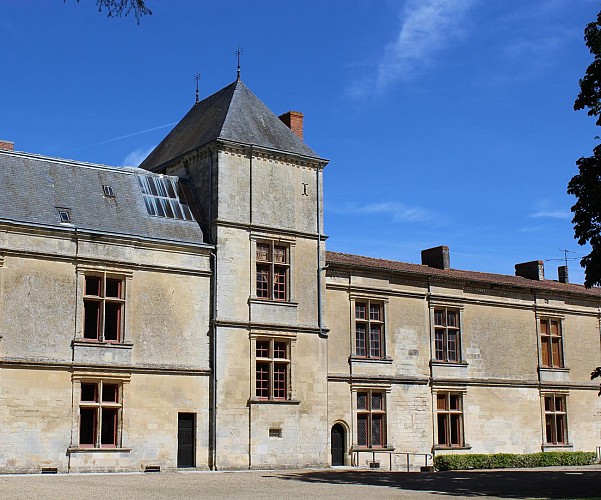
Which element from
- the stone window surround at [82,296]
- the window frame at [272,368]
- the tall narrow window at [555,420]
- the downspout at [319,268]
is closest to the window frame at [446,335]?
the tall narrow window at [555,420]

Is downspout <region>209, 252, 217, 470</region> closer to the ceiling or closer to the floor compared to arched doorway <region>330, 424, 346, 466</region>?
closer to the ceiling

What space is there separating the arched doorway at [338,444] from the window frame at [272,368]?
2.46 m

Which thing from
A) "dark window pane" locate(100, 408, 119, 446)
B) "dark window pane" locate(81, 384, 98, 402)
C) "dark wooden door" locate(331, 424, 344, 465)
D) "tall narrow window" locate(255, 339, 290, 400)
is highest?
"tall narrow window" locate(255, 339, 290, 400)

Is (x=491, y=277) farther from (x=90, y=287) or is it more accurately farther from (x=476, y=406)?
(x=90, y=287)

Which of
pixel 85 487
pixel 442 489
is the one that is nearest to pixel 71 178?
pixel 85 487

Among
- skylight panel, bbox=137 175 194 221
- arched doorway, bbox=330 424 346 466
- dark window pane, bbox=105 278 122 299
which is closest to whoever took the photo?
dark window pane, bbox=105 278 122 299

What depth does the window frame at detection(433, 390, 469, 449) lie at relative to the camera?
2767 cm

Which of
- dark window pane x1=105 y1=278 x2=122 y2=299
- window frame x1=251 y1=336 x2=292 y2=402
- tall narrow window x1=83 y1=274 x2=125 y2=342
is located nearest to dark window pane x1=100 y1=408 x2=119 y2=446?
tall narrow window x1=83 y1=274 x2=125 y2=342

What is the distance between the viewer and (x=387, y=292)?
2725 cm

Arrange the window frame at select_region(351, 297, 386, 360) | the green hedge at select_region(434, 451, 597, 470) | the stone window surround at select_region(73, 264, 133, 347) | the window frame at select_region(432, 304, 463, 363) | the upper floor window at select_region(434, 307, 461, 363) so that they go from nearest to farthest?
the stone window surround at select_region(73, 264, 133, 347)
the window frame at select_region(351, 297, 386, 360)
the green hedge at select_region(434, 451, 597, 470)
the window frame at select_region(432, 304, 463, 363)
the upper floor window at select_region(434, 307, 461, 363)

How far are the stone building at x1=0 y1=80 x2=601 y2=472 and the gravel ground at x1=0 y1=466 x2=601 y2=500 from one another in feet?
4.49

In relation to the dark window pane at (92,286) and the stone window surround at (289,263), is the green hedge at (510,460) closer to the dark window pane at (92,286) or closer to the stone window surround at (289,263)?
the stone window surround at (289,263)

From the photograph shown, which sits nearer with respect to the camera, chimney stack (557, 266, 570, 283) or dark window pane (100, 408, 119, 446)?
dark window pane (100, 408, 119, 446)

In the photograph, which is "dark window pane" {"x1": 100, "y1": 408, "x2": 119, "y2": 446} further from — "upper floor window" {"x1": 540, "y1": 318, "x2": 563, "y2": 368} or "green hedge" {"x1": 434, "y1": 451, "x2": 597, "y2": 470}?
"upper floor window" {"x1": 540, "y1": 318, "x2": 563, "y2": 368}
